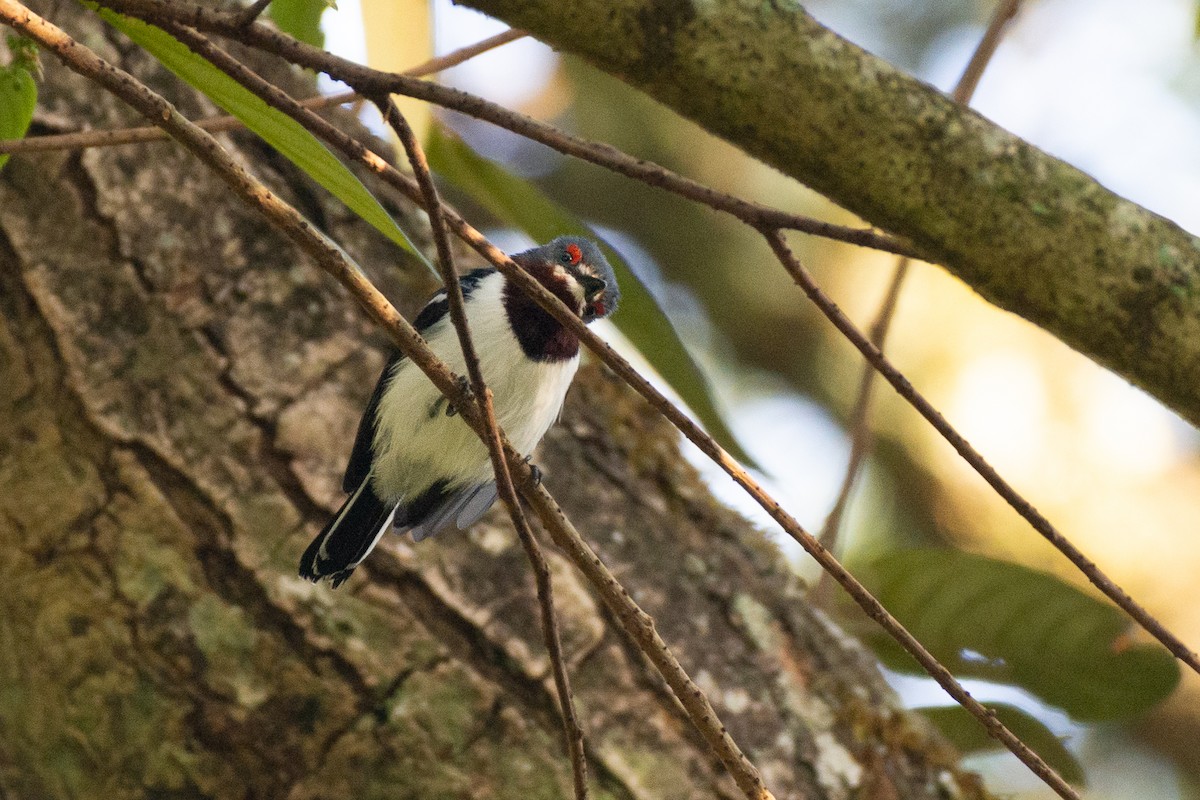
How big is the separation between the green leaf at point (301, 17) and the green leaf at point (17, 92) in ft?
1.57

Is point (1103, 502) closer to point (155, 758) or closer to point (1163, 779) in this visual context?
point (1163, 779)

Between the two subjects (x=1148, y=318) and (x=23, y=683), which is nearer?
(x=1148, y=318)

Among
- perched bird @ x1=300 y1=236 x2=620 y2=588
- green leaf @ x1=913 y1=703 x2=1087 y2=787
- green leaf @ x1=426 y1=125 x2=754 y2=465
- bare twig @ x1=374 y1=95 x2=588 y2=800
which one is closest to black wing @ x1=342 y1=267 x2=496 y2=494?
perched bird @ x1=300 y1=236 x2=620 y2=588

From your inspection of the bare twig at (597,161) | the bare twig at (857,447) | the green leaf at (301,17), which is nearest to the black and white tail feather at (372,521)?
the bare twig at (857,447)

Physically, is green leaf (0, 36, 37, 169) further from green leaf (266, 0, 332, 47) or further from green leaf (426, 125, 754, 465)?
green leaf (426, 125, 754, 465)

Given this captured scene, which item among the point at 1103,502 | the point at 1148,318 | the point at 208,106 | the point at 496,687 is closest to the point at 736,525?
the point at 496,687

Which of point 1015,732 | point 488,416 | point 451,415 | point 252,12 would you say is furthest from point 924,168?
point 1015,732

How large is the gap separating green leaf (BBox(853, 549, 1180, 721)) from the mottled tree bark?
793mm

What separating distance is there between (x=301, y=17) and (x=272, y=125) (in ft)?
2.17

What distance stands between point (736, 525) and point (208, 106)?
1803mm

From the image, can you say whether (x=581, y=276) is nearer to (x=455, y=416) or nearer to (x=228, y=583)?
(x=455, y=416)

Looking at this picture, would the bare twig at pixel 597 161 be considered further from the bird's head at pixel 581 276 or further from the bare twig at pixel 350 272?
the bird's head at pixel 581 276

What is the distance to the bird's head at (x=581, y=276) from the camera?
3.49 m

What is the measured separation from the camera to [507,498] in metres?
1.49
